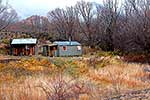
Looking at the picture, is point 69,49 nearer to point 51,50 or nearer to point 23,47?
point 51,50

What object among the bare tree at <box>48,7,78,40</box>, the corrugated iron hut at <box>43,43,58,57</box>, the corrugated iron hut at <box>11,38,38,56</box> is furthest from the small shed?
the bare tree at <box>48,7,78,40</box>

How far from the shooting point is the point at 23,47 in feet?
148

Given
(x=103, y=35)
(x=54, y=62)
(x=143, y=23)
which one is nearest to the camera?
(x=54, y=62)

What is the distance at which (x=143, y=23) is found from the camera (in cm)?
3966

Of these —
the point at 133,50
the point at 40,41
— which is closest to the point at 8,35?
the point at 40,41

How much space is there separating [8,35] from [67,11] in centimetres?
1435

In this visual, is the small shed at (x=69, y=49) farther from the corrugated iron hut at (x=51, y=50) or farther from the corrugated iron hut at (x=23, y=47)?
the corrugated iron hut at (x=23, y=47)

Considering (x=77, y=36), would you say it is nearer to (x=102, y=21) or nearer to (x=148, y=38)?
(x=102, y=21)

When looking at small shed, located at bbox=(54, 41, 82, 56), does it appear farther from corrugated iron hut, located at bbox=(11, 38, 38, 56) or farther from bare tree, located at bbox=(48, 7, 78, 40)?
bare tree, located at bbox=(48, 7, 78, 40)

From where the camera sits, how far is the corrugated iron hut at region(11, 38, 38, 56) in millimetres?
44938

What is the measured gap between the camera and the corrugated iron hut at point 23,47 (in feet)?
147

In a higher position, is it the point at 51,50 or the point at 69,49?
the point at 69,49

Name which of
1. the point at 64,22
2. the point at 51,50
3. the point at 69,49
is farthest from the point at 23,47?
the point at 64,22

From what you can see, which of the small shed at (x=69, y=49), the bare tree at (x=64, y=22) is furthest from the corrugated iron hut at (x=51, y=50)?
the bare tree at (x=64, y=22)
